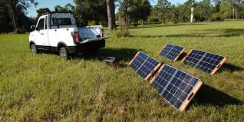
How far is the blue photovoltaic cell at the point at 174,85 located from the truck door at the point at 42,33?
656 centimetres

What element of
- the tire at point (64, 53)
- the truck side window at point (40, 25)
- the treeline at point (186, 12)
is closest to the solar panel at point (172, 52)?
the tire at point (64, 53)

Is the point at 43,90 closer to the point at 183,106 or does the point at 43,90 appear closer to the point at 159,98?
the point at 159,98

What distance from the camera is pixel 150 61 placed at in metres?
6.94

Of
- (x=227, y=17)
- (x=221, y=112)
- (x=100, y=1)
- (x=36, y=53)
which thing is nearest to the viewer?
(x=221, y=112)

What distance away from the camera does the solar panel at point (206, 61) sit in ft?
21.2

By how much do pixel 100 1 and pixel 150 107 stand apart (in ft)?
187

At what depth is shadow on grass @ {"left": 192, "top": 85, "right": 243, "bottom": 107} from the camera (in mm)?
4480

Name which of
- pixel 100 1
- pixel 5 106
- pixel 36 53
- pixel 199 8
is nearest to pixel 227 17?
pixel 199 8

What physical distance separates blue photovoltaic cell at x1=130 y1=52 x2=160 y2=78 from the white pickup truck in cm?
234

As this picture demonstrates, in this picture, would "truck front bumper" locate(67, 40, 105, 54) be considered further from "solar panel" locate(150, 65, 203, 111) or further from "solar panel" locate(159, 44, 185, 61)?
"solar panel" locate(150, 65, 203, 111)

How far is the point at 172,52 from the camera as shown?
9133mm

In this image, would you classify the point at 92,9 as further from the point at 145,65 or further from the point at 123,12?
the point at 145,65

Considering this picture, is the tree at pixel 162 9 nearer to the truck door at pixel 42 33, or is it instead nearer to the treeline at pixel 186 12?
the treeline at pixel 186 12

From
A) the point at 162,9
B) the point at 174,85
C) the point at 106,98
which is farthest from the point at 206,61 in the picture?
the point at 162,9
